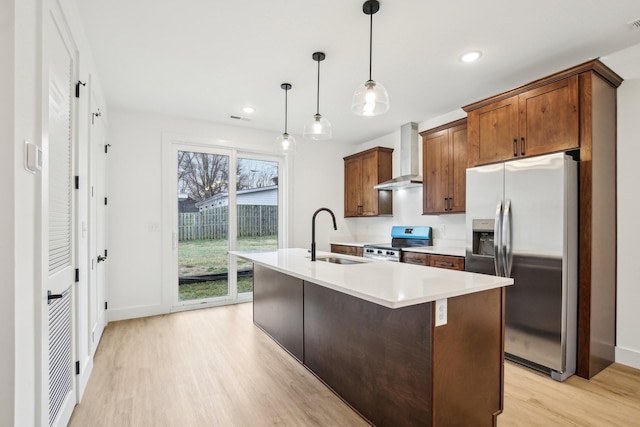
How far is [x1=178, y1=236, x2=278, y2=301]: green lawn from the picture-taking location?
15.0 ft

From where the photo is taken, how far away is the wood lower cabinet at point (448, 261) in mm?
3402

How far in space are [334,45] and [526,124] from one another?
1.81 m

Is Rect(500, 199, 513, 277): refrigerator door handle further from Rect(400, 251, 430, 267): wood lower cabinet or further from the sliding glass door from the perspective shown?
the sliding glass door

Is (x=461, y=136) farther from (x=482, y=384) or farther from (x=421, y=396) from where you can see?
(x=421, y=396)

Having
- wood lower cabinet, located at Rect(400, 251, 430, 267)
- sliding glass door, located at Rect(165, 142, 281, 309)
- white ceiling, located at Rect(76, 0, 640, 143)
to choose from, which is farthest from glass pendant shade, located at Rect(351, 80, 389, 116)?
sliding glass door, located at Rect(165, 142, 281, 309)

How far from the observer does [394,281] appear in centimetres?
186

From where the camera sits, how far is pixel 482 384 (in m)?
1.81

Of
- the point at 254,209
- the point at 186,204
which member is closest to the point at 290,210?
the point at 254,209

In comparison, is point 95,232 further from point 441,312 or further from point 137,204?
point 441,312

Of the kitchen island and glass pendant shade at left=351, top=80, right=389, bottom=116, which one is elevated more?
glass pendant shade at left=351, top=80, right=389, bottom=116

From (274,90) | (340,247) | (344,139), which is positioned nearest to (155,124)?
(274,90)

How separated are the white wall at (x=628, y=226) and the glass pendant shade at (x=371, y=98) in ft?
7.38

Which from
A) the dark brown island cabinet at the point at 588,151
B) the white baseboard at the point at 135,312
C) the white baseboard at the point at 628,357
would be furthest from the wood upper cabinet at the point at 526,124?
the white baseboard at the point at 135,312

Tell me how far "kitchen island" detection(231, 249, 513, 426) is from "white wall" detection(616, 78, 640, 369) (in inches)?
66.5
